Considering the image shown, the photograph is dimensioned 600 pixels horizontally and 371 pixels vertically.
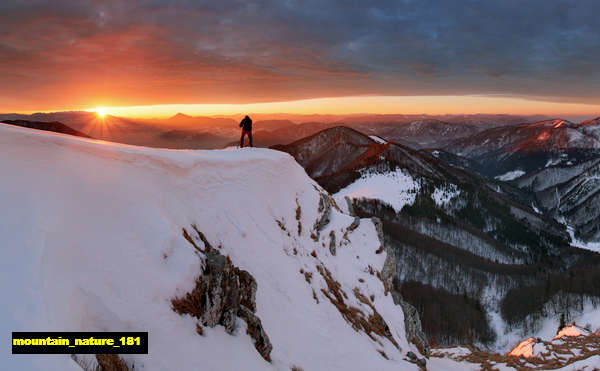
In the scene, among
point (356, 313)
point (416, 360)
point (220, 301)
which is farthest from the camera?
point (356, 313)

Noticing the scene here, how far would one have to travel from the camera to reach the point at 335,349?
18.2 metres

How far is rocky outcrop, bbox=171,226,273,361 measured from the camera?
39.6 ft

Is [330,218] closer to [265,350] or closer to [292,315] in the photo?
[292,315]

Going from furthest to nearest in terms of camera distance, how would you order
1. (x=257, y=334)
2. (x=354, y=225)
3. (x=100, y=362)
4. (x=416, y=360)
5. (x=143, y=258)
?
1. (x=354, y=225)
2. (x=416, y=360)
3. (x=257, y=334)
4. (x=143, y=258)
5. (x=100, y=362)

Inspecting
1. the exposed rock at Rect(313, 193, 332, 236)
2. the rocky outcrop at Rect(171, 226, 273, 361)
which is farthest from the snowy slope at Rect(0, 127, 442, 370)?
Answer: the exposed rock at Rect(313, 193, 332, 236)

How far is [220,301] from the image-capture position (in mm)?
13047

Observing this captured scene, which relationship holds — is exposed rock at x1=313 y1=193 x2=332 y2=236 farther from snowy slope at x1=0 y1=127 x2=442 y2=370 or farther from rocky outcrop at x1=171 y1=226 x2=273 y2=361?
rocky outcrop at x1=171 y1=226 x2=273 y2=361

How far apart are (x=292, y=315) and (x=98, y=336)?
39.3ft

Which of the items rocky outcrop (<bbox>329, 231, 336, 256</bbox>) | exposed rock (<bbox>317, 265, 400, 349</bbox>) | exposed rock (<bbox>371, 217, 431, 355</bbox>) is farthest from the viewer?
rocky outcrop (<bbox>329, 231, 336, 256</bbox>)

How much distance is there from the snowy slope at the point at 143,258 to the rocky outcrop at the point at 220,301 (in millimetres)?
355

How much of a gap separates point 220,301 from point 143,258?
3.69 meters

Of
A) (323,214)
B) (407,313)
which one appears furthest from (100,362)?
(407,313)

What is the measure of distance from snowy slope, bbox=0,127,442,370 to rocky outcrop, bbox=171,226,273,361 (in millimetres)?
355

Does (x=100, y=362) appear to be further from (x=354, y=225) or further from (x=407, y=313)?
(x=354, y=225)
